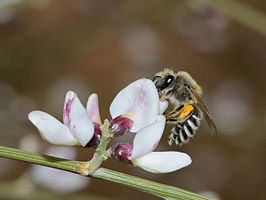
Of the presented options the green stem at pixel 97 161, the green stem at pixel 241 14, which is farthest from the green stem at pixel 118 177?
the green stem at pixel 241 14

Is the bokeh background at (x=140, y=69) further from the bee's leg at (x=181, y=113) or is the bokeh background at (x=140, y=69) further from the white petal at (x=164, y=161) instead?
the white petal at (x=164, y=161)

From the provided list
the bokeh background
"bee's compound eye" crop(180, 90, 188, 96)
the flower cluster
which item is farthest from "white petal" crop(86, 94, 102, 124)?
the bokeh background

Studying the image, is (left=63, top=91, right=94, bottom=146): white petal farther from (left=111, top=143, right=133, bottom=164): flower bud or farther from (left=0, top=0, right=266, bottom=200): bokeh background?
(left=0, top=0, right=266, bottom=200): bokeh background

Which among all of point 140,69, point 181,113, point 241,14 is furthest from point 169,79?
point 140,69

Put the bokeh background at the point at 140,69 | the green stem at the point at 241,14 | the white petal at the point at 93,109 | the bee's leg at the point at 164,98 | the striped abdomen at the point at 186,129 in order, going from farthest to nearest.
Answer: the bokeh background at the point at 140,69 → the green stem at the point at 241,14 → the striped abdomen at the point at 186,129 → the bee's leg at the point at 164,98 → the white petal at the point at 93,109

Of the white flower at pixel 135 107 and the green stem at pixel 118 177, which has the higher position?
the white flower at pixel 135 107

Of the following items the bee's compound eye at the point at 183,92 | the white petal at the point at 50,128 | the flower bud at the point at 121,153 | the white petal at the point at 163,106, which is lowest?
the flower bud at the point at 121,153

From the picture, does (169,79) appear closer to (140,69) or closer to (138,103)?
(138,103)

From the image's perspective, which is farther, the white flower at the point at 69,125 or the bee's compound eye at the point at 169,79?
the bee's compound eye at the point at 169,79
